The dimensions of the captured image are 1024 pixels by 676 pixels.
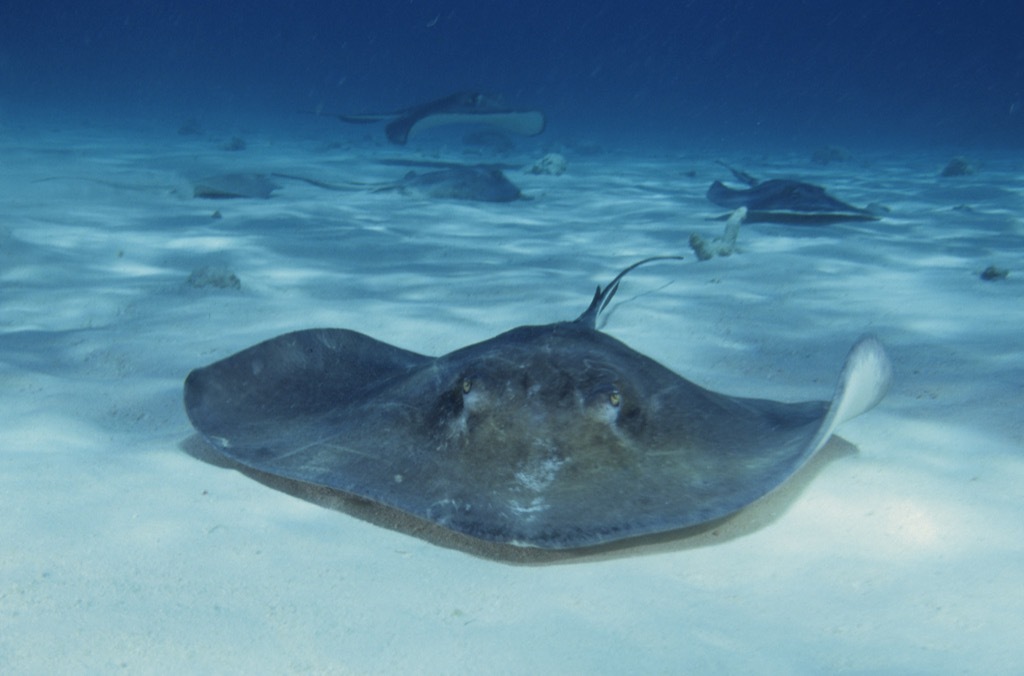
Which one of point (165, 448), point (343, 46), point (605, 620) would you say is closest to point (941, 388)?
point (605, 620)

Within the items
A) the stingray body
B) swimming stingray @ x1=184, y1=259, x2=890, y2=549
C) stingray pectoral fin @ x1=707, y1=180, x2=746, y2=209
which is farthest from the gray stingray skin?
swimming stingray @ x1=184, y1=259, x2=890, y2=549

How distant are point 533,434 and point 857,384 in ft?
3.18

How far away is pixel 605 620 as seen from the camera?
6.33 feet

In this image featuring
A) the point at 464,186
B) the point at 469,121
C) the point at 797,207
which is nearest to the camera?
the point at 797,207

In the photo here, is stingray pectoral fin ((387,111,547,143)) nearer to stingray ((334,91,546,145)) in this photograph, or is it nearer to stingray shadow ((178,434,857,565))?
stingray ((334,91,546,145))

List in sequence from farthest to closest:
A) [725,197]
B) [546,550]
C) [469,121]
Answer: [469,121], [725,197], [546,550]

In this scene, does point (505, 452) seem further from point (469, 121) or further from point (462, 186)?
point (469, 121)

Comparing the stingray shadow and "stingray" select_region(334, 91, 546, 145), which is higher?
"stingray" select_region(334, 91, 546, 145)

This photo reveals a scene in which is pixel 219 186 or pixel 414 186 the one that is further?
pixel 414 186

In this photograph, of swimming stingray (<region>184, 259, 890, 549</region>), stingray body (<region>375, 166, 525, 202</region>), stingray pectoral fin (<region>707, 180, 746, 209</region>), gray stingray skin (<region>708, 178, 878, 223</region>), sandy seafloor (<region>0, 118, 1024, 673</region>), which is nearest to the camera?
sandy seafloor (<region>0, 118, 1024, 673</region>)

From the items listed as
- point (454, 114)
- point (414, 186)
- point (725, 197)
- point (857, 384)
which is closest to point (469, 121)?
point (454, 114)

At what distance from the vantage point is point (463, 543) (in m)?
2.27

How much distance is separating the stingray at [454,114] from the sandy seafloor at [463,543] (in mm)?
8860

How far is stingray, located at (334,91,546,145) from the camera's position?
1552 cm
